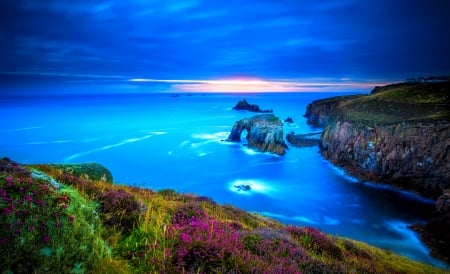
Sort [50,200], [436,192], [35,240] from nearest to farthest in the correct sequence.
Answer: [35,240] < [50,200] < [436,192]

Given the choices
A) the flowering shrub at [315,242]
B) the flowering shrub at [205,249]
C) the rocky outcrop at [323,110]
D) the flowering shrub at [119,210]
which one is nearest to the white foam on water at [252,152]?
the rocky outcrop at [323,110]

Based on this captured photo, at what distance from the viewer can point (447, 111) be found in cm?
5328

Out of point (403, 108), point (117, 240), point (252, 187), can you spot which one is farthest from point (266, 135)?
point (117, 240)

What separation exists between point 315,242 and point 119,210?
6.69 metres

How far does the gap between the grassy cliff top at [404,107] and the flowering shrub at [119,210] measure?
53822 millimetres

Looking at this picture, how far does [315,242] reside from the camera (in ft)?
32.6

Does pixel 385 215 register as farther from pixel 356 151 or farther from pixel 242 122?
pixel 242 122

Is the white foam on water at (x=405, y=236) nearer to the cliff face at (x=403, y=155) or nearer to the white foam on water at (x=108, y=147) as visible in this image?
the cliff face at (x=403, y=155)

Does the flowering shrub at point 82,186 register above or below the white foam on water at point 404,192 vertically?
above

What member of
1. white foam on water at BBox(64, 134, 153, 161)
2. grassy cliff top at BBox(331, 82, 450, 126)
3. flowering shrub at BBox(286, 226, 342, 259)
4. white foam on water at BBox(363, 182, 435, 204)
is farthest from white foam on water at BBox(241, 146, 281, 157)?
flowering shrub at BBox(286, 226, 342, 259)

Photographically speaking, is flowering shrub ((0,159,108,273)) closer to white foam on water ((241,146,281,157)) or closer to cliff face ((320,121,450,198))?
cliff face ((320,121,450,198))

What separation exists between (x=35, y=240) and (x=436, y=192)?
48.5m

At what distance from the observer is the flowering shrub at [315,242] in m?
9.35

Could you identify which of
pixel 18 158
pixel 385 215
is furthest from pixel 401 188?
pixel 18 158
